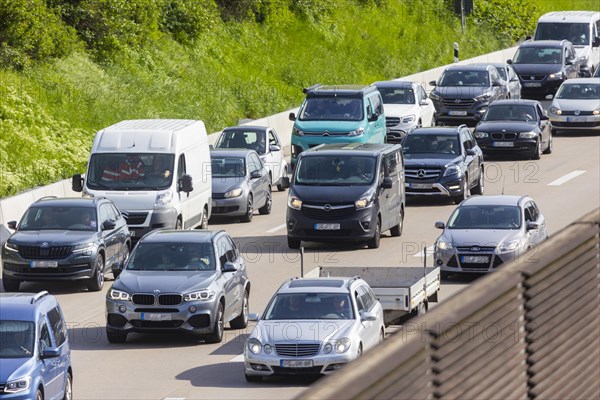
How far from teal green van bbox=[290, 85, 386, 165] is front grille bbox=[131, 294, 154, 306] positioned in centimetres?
1729

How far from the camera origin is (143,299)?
21.6m

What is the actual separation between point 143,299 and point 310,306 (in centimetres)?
306

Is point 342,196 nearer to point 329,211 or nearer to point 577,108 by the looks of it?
point 329,211

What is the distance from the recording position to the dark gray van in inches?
1166

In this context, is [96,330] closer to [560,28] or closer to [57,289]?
[57,289]

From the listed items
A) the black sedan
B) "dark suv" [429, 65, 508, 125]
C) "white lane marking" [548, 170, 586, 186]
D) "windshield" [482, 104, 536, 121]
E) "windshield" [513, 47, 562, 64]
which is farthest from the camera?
"windshield" [513, 47, 562, 64]

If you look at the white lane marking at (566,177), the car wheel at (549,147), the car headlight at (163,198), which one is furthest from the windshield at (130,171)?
the car wheel at (549,147)

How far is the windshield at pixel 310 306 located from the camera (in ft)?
64.0

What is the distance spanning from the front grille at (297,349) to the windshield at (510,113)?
81.3 feet

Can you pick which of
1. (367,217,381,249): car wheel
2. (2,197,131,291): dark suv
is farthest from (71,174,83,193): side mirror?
(367,217,381,249): car wheel

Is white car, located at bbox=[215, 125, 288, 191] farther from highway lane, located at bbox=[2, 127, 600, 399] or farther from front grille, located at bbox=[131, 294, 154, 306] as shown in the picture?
front grille, located at bbox=[131, 294, 154, 306]

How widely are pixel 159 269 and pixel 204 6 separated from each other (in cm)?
3077

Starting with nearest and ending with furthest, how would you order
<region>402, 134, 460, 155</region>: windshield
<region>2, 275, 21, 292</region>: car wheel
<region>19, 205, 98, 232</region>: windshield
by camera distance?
<region>2, 275, 21, 292</region>: car wheel → <region>19, 205, 98, 232</region>: windshield → <region>402, 134, 460, 155</region>: windshield

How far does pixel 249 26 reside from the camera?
55469 millimetres
